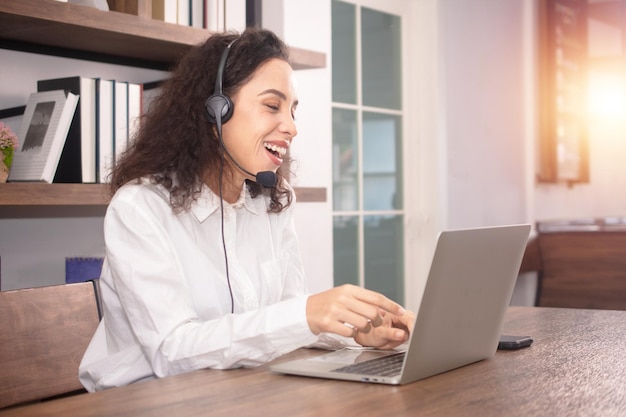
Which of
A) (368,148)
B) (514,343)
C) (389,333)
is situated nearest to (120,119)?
(389,333)

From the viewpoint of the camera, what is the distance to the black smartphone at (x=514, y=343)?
4.42 ft

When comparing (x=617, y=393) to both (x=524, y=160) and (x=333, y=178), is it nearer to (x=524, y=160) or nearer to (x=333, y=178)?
(x=333, y=178)

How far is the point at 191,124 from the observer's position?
1668 mm

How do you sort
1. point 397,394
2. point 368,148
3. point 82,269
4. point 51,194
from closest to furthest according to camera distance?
point 397,394
point 51,194
point 82,269
point 368,148

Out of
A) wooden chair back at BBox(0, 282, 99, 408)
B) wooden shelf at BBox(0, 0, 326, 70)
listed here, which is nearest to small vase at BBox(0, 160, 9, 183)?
wooden shelf at BBox(0, 0, 326, 70)

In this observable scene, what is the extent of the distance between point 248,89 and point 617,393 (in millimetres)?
912

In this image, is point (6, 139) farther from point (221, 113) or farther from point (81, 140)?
point (221, 113)

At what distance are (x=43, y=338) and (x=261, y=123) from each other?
0.57m

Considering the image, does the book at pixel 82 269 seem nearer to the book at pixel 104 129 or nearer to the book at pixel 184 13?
the book at pixel 104 129

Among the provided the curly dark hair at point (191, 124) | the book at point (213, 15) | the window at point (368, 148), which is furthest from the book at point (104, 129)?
the window at point (368, 148)

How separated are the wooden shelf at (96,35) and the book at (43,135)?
16 centimetres

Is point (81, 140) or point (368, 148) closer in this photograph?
point (81, 140)

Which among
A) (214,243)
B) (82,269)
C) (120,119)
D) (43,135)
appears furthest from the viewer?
(82,269)

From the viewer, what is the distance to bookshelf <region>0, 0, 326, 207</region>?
177 centimetres
